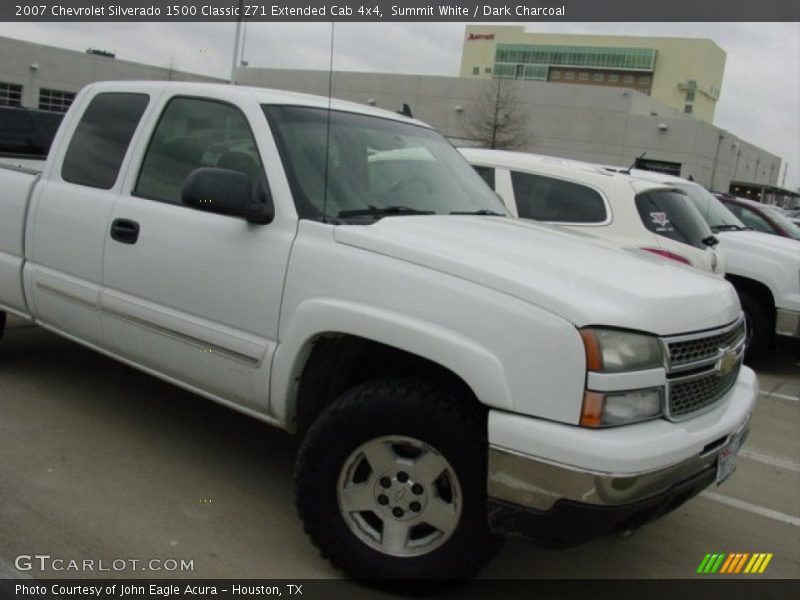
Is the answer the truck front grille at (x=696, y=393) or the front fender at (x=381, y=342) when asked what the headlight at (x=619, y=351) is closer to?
the truck front grille at (x=696, y=393)

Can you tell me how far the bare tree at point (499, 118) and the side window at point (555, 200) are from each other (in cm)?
4270

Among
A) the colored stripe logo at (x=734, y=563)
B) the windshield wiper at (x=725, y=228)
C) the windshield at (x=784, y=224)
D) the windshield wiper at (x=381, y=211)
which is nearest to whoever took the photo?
the windshield wiper at (x=381, y=211)

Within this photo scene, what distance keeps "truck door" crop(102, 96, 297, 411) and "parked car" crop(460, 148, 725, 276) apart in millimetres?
3482

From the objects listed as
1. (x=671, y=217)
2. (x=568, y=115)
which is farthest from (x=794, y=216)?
(x=671, y=217)

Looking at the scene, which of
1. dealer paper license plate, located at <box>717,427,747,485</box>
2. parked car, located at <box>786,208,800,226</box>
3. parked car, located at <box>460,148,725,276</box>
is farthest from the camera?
parked car, located at <box>786,208,800,226</box>

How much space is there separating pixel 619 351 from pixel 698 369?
0.48m

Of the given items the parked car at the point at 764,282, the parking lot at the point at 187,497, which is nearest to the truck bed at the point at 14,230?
the parking lot at the point at 187,497

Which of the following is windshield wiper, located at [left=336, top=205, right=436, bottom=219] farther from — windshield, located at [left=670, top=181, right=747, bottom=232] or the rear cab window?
windshield, located at [left=670, top=181, right=747, bottom=232]

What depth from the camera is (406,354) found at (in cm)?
298

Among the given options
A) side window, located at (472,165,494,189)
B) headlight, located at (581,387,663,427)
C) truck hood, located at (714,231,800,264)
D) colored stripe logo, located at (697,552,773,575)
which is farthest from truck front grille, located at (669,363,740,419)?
truck hood, located at (714,231,800,264)

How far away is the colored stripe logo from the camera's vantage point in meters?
3.54

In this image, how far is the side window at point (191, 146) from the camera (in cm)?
365

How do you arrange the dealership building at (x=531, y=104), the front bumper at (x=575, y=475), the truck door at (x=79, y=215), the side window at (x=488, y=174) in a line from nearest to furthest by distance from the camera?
the front bumper at (x=575, y=475) < the truck door at (x=79, y=215) < the side window at (x=488, y=174) < the dealership building at (x=531, y=104)

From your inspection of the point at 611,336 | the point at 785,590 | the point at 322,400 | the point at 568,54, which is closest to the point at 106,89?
the point at 322,400
